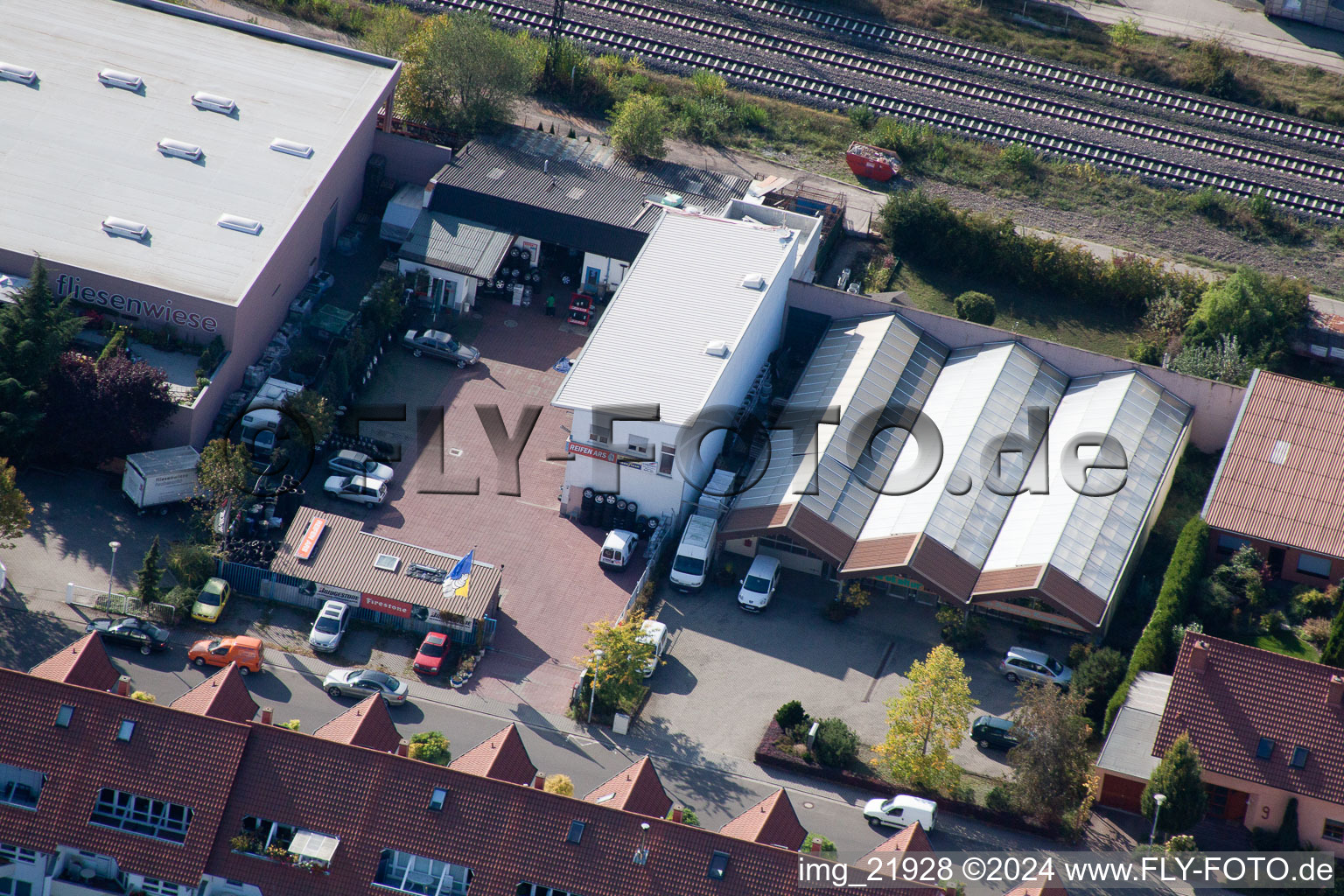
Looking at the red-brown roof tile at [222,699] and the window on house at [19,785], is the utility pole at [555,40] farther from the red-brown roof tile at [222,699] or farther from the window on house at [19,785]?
the window on house at [19,785]

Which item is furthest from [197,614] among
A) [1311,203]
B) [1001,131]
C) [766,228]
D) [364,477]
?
[1311,203]

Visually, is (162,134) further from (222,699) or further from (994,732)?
(994,732)

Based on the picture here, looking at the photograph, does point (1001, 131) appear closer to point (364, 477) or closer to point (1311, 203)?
point (1311, 203)

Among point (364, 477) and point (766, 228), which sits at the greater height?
point (766, 228)

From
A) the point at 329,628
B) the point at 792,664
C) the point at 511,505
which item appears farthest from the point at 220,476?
the point at 792,664

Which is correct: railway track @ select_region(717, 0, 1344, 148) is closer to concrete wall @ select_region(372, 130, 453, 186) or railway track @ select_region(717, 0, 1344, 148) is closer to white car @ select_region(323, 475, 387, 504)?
concrete wall @ select_region(372, 130, 453, 186)

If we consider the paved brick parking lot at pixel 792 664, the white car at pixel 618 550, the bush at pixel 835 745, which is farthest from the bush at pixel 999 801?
the white car at pixel 618 550
